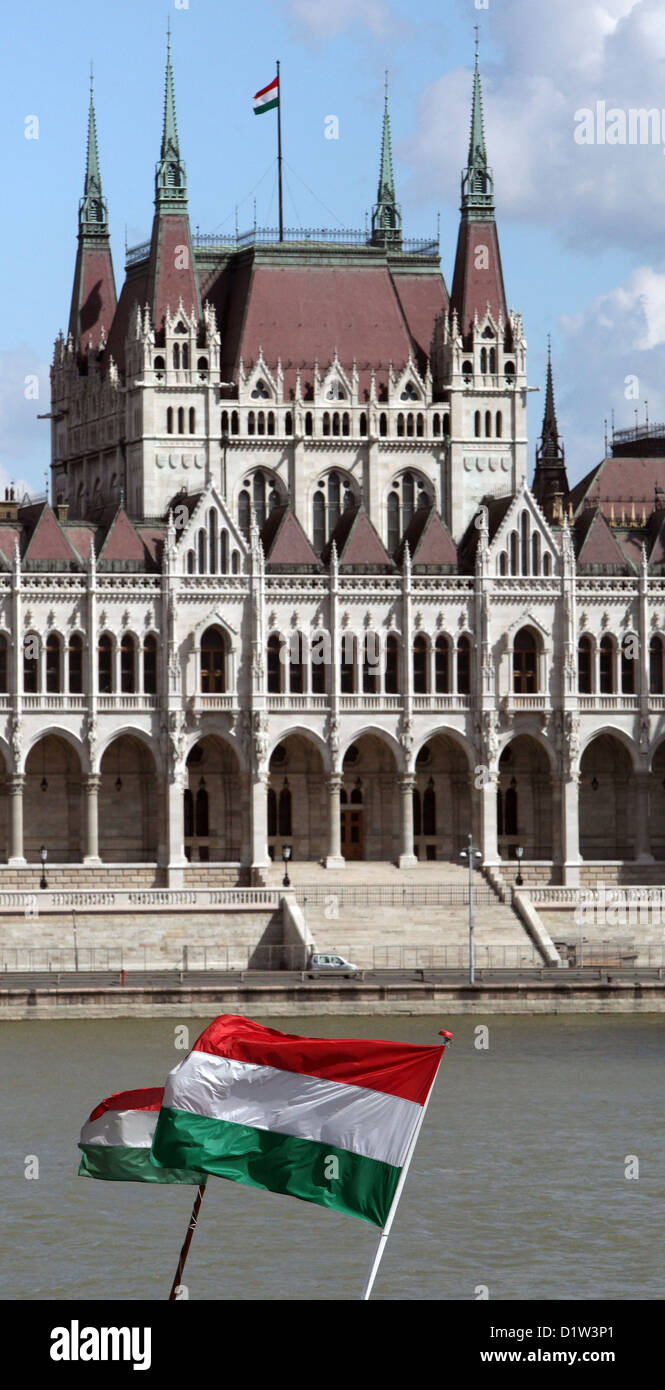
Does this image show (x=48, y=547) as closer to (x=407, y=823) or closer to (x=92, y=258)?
(x=407, y=823)

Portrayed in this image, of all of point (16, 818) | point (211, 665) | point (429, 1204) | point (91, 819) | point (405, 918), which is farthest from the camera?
point (211, 665)

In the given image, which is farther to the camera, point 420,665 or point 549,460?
point 549,460

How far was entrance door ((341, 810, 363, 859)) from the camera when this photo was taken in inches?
4055

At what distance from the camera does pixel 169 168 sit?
348ft

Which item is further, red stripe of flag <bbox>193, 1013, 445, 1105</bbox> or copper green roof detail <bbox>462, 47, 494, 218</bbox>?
copper green roof detail <bbox>462, 47, 494, 218</bbox>

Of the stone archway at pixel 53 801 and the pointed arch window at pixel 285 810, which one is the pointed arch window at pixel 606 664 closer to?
the pointed arch window at pixel 285 810

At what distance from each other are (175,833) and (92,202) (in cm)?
3333

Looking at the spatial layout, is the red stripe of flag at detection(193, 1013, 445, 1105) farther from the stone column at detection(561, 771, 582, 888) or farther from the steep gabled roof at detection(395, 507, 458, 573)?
the steep gabled roof at detection(395, 507, 458, 573)

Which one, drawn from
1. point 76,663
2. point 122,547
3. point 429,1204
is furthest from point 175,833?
point 429,1204

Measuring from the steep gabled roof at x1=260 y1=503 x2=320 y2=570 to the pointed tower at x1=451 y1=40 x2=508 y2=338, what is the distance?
41.8 feet

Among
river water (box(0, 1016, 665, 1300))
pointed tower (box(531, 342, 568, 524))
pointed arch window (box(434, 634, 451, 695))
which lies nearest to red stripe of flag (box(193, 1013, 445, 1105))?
river water (box(0, 1016, 665, 1300))

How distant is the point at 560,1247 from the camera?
4581cm

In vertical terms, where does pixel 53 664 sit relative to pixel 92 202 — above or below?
below

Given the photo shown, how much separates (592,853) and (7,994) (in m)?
34.4
